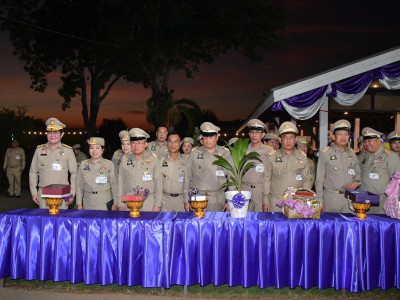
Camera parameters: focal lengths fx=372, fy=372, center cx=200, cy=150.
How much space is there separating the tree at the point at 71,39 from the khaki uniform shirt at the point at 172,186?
1325 cm

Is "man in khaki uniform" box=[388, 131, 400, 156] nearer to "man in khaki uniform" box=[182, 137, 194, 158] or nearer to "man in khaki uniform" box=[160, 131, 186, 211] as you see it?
"man in khaki uniform" box=[160, 131, 186, 211]

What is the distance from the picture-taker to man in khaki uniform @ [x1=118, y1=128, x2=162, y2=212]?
5.07m

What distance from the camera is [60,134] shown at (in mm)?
5297

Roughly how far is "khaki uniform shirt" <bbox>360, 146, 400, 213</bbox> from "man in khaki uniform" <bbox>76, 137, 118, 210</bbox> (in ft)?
11.8

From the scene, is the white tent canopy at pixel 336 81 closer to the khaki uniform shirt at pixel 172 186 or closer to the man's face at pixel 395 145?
the man's face at pixel 395 145

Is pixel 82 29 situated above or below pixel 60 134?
above

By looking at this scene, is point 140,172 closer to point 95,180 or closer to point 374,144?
point 95,180

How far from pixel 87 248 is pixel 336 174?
3.42 meters

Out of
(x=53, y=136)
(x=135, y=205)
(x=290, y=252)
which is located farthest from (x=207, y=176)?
(x=53, y=136)

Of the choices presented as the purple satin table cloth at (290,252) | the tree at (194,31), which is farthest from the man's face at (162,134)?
the tree at (194,31)

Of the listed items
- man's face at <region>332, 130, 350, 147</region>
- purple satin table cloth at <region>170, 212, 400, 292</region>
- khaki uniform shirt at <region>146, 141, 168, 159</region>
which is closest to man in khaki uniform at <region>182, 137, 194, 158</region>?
khaki uniform shirt at <region>146, 141, 168, 159</region>

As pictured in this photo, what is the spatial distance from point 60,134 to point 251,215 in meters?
2.95

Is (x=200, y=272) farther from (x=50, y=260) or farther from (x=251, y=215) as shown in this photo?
(x=50, y=260)

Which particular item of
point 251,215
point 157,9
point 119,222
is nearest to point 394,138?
point 251,215
